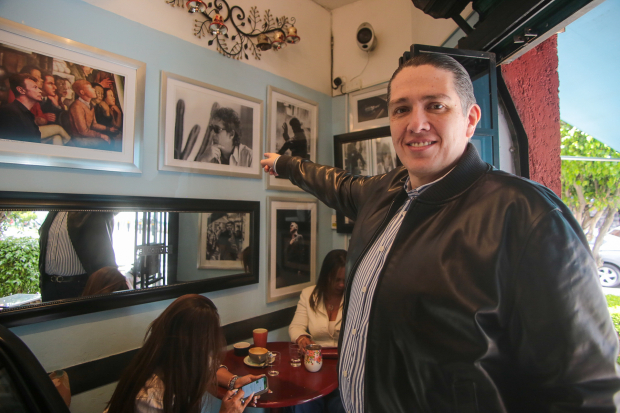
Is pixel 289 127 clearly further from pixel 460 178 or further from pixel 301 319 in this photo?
pixel 460 178

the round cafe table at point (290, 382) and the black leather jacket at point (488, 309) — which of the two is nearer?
the black leather jacket at point (488, 309)

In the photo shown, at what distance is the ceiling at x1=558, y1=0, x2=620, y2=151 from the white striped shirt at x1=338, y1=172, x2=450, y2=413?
3.46ft

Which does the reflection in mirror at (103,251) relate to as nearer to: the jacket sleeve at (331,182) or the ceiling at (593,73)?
the jacket sleeve at (331,182)

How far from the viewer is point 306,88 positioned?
2.87m

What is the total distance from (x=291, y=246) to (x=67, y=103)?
67.0 inches

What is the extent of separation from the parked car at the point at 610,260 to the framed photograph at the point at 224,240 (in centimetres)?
191

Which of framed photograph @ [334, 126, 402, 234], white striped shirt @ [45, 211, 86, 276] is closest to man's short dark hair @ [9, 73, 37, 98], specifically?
white striped shirt @ [45, 211, 86, 276]

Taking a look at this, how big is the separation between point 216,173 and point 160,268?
681mm

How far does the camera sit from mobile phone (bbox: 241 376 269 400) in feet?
4.89

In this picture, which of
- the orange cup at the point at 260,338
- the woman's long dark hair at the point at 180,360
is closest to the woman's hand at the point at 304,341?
the orange cup at the point at 260,338

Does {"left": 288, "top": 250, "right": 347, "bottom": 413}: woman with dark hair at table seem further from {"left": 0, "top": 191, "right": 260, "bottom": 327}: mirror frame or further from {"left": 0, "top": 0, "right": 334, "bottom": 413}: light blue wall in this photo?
{"left": 0, "top": 191, "right": 260, "bottom": 327}: mirror frame

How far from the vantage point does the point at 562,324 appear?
0.71m

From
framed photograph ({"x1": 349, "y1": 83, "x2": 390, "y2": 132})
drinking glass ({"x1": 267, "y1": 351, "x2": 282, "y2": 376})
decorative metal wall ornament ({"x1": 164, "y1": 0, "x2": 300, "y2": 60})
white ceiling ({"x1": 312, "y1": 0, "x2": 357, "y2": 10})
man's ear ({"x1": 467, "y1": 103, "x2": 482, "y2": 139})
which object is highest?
white ceiling ({"x1": 312, "y1": 0, "x2": 357, "y2": 10})

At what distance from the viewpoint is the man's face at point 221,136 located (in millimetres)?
2184
